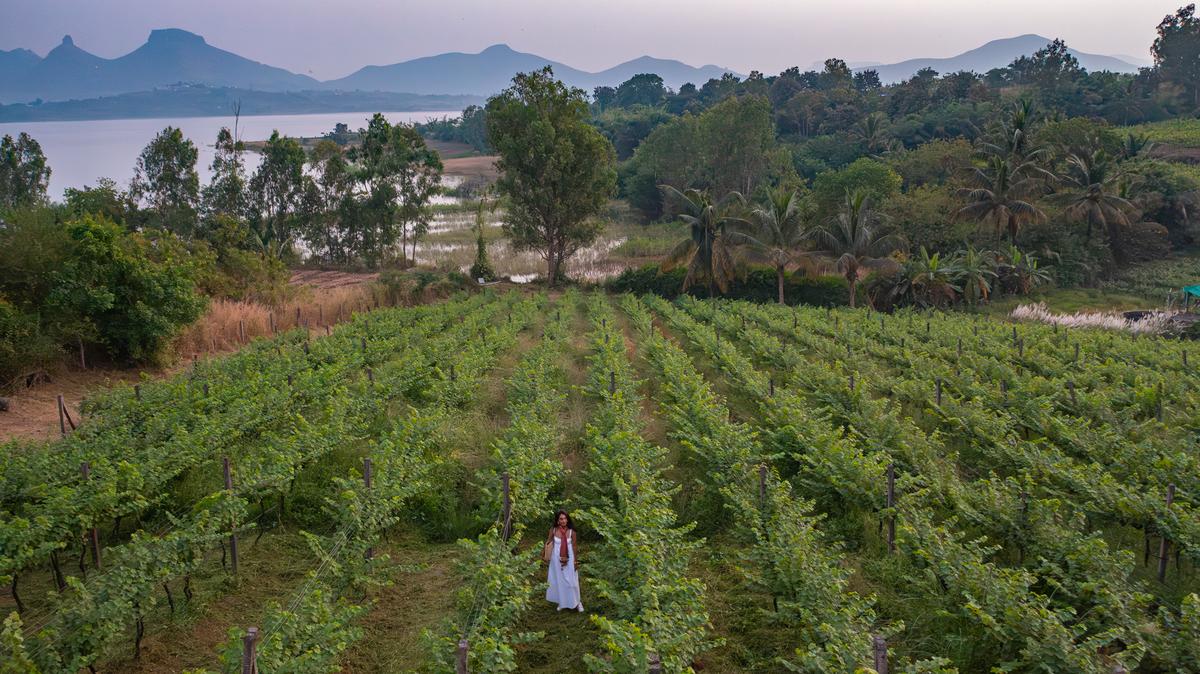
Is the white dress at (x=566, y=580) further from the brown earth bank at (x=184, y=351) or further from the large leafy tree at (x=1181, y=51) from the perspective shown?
the large leafy tree at (x=1181, y=51)

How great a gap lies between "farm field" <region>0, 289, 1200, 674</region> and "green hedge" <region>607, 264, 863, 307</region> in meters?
18.7

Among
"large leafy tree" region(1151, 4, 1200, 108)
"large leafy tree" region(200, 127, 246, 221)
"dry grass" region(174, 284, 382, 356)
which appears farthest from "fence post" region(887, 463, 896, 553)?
"large leafy tree" region(1151, 4, 1200, 108)

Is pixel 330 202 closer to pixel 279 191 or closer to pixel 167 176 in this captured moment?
pixel 279 191

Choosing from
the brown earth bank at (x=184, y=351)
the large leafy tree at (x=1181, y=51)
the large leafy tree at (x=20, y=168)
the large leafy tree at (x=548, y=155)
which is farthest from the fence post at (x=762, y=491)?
the large leafy tree at (x=1181, y=51)

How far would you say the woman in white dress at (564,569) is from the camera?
24.0 feet

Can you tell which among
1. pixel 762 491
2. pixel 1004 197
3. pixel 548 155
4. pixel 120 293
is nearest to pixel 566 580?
pixel 762 491

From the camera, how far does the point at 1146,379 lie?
14547 mm

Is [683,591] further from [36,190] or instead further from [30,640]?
[36,190]

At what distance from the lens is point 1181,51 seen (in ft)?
229

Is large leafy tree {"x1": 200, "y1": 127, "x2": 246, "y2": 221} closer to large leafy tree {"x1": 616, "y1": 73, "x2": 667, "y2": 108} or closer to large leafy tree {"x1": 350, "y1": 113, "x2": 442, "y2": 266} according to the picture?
large leafy tree {"x1": 350, "y1": 113, "x2": 442, "y2": 266}

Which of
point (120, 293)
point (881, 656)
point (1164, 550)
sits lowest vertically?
point (1164, 550)

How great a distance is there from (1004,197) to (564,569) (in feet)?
106

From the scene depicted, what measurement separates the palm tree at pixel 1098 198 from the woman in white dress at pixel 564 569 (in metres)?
38.1

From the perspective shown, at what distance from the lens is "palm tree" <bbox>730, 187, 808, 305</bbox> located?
30.5 m
